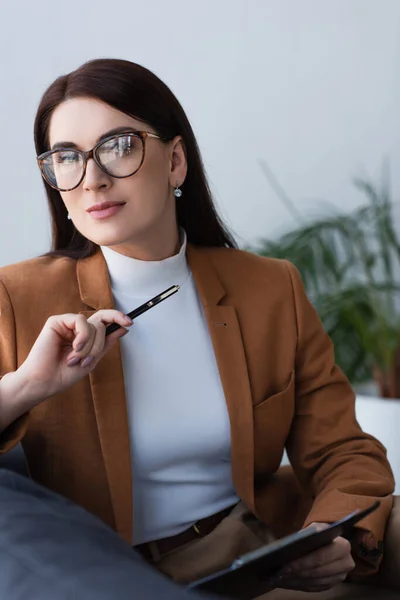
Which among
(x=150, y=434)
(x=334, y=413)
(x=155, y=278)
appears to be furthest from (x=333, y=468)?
(x=155, y=278)

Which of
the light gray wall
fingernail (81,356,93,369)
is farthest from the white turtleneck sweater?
the light gray wall

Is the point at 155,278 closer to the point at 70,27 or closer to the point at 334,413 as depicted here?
the point at 334,413

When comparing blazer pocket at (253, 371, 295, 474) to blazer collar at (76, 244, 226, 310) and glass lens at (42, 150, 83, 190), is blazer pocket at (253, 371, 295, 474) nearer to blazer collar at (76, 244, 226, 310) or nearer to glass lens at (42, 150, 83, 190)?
blazer collar at (76, 244, 226, 310)

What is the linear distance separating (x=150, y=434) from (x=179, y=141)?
0.53 metres

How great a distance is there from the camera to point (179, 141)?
1.61 meters

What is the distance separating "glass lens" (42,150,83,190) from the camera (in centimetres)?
145

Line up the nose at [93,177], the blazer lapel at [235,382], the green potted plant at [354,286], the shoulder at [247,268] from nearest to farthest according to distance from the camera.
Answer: the nose at [93,177] < the blazer lapel at [235,382] < the shoulder at [247,268] < the green potted plant at [354,286]

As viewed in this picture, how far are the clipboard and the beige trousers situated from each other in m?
0.22

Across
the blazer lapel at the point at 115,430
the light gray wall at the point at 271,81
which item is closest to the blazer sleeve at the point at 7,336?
the blazer lapel at the point at 115,430

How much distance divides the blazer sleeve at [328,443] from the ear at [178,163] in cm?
30

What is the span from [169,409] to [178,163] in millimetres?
447

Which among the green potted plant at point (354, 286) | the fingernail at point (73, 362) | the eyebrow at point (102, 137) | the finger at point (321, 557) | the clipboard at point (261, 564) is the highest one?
the eyebrow at point (102, 137)

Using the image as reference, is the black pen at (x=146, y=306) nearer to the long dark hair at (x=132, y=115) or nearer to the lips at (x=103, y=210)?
the lips at (x=103, y=210)

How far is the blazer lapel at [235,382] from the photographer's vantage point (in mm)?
1545
